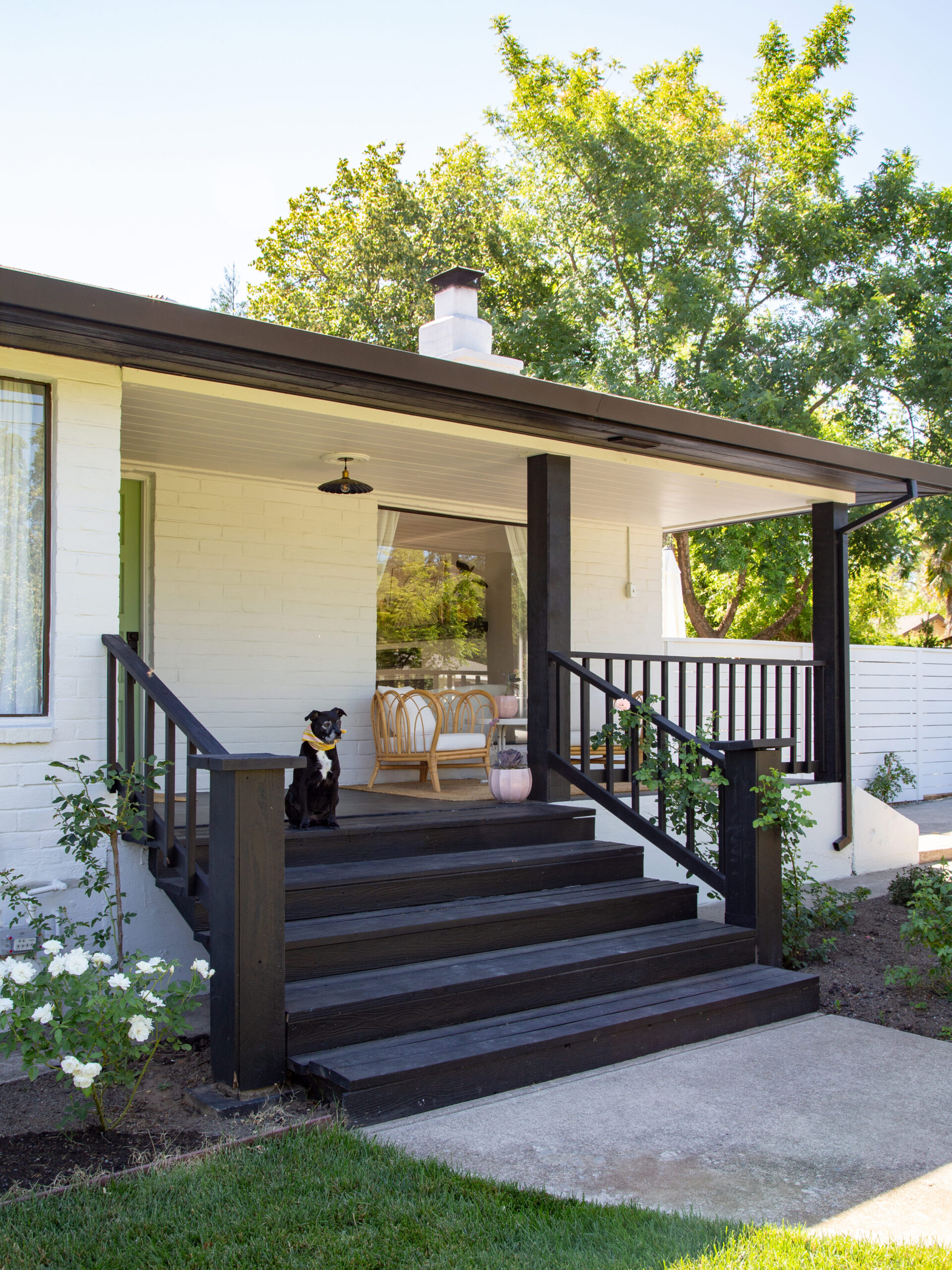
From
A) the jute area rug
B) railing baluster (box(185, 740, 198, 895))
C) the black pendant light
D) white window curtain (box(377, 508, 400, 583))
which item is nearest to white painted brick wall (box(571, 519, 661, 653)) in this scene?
white window curtain (box(377, 508, 400, 583))

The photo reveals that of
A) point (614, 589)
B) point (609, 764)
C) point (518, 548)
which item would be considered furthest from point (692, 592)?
point (609, 764)

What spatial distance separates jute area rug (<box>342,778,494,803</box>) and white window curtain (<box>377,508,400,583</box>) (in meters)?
1.54

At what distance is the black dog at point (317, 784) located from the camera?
4.57m

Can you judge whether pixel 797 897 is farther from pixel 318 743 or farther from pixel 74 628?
pixel 74 628

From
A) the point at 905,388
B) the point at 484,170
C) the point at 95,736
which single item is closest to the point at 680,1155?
the point at 95,736

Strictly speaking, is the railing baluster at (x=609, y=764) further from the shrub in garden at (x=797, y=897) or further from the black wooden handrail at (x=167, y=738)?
the black wooden handrail at (x=167, y=738)

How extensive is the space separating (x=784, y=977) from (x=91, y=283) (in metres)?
3.89

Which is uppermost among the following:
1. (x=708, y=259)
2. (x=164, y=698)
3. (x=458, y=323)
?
(x=708, y=259)

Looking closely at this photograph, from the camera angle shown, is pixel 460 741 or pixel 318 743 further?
pixel 460 741

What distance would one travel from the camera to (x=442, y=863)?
4.52 metres

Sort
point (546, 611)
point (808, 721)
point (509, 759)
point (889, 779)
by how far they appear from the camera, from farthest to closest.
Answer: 1. point (889, 779)
2. point (808, 721)
3. point (546, 611)
4. point (509, 759)

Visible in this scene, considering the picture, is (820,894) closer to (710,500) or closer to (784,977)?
(784,977)

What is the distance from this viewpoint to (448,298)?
21.9ft

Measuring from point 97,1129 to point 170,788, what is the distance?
1.16 meters
